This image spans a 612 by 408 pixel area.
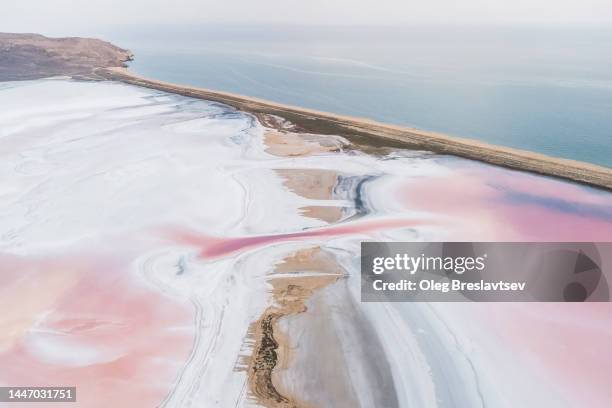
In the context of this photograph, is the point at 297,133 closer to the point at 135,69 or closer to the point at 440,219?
the point at 440,219

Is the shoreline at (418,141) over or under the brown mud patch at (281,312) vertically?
over

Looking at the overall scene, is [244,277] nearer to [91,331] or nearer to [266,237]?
[266,237]

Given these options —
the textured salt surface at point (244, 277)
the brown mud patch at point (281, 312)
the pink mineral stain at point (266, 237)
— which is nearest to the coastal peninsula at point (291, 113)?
the textured salt surface at point (244, 277)

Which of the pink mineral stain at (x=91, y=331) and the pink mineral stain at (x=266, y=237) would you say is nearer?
the pink mineral stain at (x=91, y=331)

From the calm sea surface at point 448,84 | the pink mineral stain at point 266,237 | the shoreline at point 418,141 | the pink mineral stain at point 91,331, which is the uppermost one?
the calm sea surface at point 448,84

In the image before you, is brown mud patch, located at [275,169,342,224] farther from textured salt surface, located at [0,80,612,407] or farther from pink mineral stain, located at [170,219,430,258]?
pink mineral stain, located at [170,219,430,258]

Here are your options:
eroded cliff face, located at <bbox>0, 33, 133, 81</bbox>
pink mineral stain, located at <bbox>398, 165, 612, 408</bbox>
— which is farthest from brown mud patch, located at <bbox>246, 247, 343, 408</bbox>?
eroded cliff face, located at <bbox>0, 33, 133, 81</bbox>

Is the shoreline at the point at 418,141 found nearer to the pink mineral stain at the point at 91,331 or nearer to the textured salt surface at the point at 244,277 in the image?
the textured salt surface at the point at 244,277

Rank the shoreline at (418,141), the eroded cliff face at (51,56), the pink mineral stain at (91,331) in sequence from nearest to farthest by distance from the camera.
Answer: the pink mineral stain at (91,331), the shoreline at (418,141), the eroded cliff face at (51,56)
